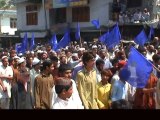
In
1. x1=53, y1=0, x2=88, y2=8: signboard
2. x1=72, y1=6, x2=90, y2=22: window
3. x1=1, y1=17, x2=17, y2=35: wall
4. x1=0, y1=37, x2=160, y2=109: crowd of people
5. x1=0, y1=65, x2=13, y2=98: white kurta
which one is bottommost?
x1=1, y1=17, x2=17, y2=35: wall

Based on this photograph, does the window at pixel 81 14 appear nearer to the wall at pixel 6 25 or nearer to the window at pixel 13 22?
the wall at pixel 6 25

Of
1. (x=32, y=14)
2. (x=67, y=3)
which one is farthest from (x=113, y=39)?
(x=32, y=14)

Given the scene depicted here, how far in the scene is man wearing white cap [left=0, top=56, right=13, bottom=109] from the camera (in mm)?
7199

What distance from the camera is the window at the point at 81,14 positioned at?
27.1 m

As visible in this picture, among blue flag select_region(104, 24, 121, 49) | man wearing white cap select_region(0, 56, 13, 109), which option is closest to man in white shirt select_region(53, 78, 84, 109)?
man wearing white cap select_region(0, 56, 13, 109)

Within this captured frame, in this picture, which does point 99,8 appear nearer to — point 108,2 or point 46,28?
point 108,2

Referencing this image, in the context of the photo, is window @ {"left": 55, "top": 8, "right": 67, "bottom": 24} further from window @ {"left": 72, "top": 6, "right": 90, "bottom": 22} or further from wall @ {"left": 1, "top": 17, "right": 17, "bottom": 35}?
wall @ {"left": 1, "top": 17, "right": 17, "bottom": 35}

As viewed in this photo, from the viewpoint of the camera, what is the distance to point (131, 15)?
22.3 meters

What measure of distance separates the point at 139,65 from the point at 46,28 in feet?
80.6

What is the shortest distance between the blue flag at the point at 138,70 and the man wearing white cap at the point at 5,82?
2521 millimetres

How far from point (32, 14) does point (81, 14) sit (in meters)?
6.12

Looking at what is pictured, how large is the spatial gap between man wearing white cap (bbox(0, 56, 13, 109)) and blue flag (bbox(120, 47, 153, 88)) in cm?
252
